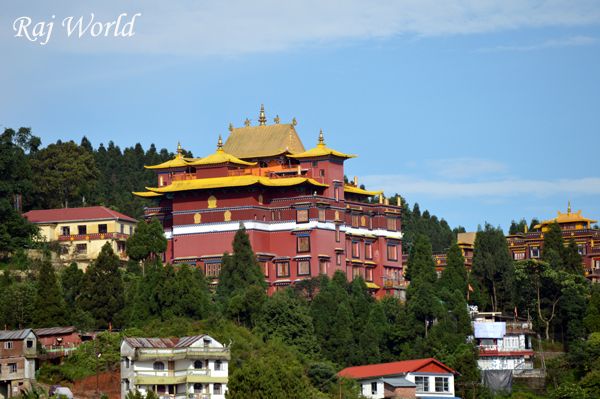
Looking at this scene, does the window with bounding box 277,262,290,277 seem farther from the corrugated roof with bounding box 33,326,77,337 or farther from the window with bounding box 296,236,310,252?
the corrugated roof with bounding box 33,326,77,337

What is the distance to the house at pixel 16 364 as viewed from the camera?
83.5m

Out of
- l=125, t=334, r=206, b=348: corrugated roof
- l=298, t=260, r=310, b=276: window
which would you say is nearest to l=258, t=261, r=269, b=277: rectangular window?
l=298, t=260, r=310, b=276: window

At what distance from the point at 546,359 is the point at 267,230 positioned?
1839 cm

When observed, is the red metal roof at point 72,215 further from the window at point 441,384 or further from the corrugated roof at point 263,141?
the window at point 441,384

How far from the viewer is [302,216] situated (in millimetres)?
107375

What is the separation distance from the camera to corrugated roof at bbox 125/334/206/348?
84688 millimetres

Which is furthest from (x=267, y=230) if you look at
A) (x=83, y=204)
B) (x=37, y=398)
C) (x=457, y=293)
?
(x=37, y=398)

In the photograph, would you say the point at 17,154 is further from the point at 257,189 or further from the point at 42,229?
the point at 257,189

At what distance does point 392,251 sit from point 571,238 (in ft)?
46.3

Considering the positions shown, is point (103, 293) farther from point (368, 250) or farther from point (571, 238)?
point (571, 238)

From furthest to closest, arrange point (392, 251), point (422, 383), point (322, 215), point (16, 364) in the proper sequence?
point (392, 251) < point (322, 215) < point (422, 383) < point (16, 364)

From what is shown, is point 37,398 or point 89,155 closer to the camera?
point 37,398

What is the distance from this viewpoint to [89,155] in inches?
5054

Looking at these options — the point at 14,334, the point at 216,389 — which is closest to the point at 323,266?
the point at 216,389
